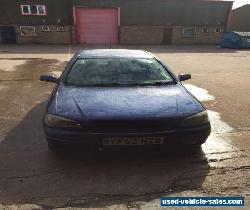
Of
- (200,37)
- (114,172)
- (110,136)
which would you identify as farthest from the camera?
(200,37)

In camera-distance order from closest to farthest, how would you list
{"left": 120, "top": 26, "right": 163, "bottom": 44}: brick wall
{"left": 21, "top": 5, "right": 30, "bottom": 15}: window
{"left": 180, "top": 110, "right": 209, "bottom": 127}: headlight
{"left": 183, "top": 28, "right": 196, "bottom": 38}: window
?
1. {"left": 180, "top": 110, "right": 209, "bottom": 127}: headlight
2. {"left": 21, "top": 5, "right": 30, "bottom": 15}: window
3. {"left": 120, "top": 26, "right": 163, "bottom": 44}: brick wall
4. {"left": 183, "top": 28, "right": 196, "bottom": 38}: window

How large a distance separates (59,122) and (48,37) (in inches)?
994

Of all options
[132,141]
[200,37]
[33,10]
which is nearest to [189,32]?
[200,37]

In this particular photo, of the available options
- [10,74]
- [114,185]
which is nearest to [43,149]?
[114,185]

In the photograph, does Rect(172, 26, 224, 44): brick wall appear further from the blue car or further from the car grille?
the car grille

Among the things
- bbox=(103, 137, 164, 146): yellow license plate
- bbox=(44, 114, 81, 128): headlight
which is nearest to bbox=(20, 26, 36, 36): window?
bbox=(44, 114, 81, 128): headlight

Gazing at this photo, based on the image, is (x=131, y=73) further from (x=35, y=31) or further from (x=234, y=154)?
(x=35, y=31)

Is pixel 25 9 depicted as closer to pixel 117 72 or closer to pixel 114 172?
pixel 117 72

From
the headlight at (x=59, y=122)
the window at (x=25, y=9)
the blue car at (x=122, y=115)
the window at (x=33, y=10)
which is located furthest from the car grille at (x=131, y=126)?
the window at (x=25, y=9)

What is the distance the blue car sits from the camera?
137 inches

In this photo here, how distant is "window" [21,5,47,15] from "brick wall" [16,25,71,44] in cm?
133

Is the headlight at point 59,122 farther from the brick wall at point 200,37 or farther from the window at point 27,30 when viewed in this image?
the brick wall at point 200,37

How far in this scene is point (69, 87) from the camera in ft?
14.4

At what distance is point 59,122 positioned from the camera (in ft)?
11.6
